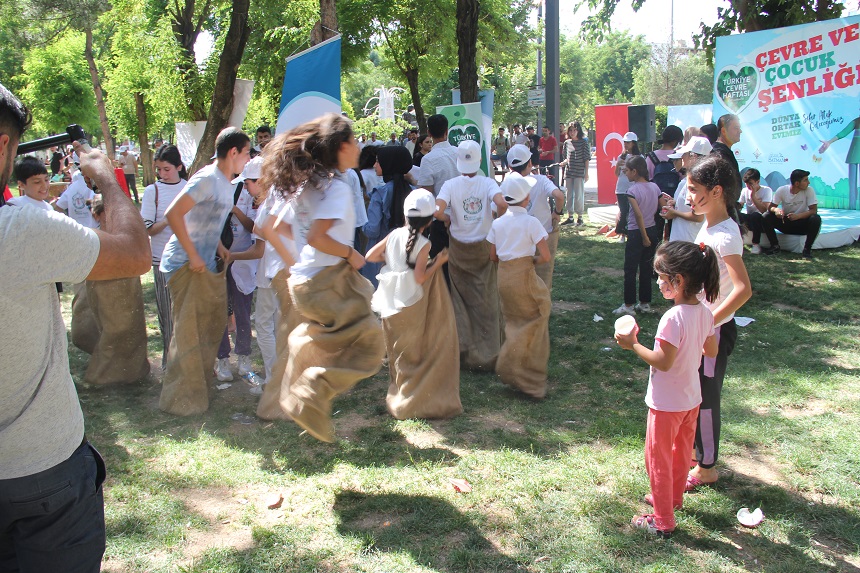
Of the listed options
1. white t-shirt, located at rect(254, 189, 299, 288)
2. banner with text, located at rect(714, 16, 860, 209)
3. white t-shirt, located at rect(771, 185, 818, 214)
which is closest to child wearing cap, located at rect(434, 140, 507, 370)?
white t-shirt, located at rect(254, 189, 299, 288)

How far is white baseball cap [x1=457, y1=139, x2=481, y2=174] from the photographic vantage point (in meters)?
5.96

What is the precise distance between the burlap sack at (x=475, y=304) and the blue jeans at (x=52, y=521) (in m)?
4.38

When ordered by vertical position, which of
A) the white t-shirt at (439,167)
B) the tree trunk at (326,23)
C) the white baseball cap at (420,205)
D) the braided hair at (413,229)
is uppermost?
the tree trunk at (326,23)

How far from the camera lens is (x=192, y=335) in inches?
210

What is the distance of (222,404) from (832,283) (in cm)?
766

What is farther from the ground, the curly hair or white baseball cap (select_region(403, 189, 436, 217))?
the curly hair

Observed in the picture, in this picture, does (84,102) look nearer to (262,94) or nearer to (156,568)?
(262,94)

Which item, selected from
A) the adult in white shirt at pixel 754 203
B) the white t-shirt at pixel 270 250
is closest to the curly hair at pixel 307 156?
the white t-shirt at pixel 270 250

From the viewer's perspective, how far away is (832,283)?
9102 mm

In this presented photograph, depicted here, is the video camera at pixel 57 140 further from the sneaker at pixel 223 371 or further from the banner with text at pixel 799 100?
the banner with text at pixel 799 100

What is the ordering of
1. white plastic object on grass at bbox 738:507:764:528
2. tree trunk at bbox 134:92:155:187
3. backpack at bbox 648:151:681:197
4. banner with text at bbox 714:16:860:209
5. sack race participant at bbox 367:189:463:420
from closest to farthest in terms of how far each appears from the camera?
white plastic object on grass at bbox 738:507:764:528, sack race participant at bbox 367:189:463:420, backpack at bbox 648:151:681:197, banner with text at bbox 714:16:860:209, tree trunk at bbox 134:92:155:187

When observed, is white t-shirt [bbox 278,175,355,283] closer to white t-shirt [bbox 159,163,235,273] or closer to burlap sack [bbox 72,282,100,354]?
white t-shirt [bbox 159,163,235,273]

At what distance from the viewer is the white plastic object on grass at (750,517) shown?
3627 millimetres

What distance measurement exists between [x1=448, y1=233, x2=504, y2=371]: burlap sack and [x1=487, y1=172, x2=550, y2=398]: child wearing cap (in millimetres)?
662
